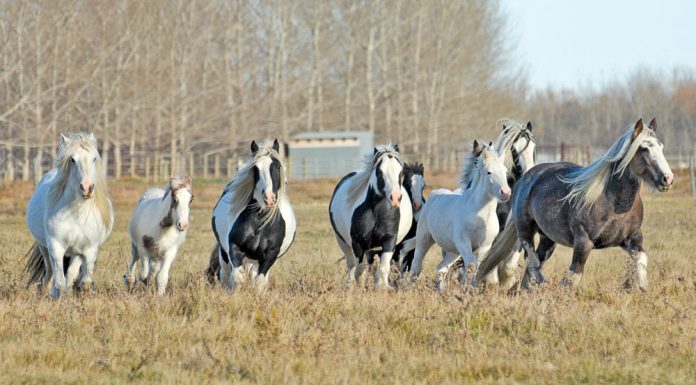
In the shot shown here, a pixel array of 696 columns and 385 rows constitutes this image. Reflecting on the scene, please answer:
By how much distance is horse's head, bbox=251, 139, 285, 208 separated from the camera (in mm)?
10969

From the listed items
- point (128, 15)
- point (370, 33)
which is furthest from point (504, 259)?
point (370, 33)

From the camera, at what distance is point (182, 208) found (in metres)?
11.7

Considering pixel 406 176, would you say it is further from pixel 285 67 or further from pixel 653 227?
pixel 285 67

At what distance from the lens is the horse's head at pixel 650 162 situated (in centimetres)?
991

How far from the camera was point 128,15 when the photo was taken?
175 feet

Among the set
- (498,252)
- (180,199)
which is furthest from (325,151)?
(498,252)

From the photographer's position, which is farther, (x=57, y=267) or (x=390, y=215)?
(x=390, y=215)

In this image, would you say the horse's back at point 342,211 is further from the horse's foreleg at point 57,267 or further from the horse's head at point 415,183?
the horse's foreleg at point 57,267

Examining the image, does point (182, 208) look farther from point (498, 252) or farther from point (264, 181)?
point (498, 252)

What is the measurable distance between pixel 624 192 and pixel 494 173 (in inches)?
55.6

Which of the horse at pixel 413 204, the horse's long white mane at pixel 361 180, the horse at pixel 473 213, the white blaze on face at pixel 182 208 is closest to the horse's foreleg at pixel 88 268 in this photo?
the white blaze on face at pixel 182 208

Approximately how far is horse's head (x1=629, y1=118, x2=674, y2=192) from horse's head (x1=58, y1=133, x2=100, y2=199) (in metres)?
5.02

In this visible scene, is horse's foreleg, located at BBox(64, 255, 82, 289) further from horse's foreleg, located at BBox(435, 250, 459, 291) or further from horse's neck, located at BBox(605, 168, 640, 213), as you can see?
horse's neck, located at BBox(605, 168, 640, 213)

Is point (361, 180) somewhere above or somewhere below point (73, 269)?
above
